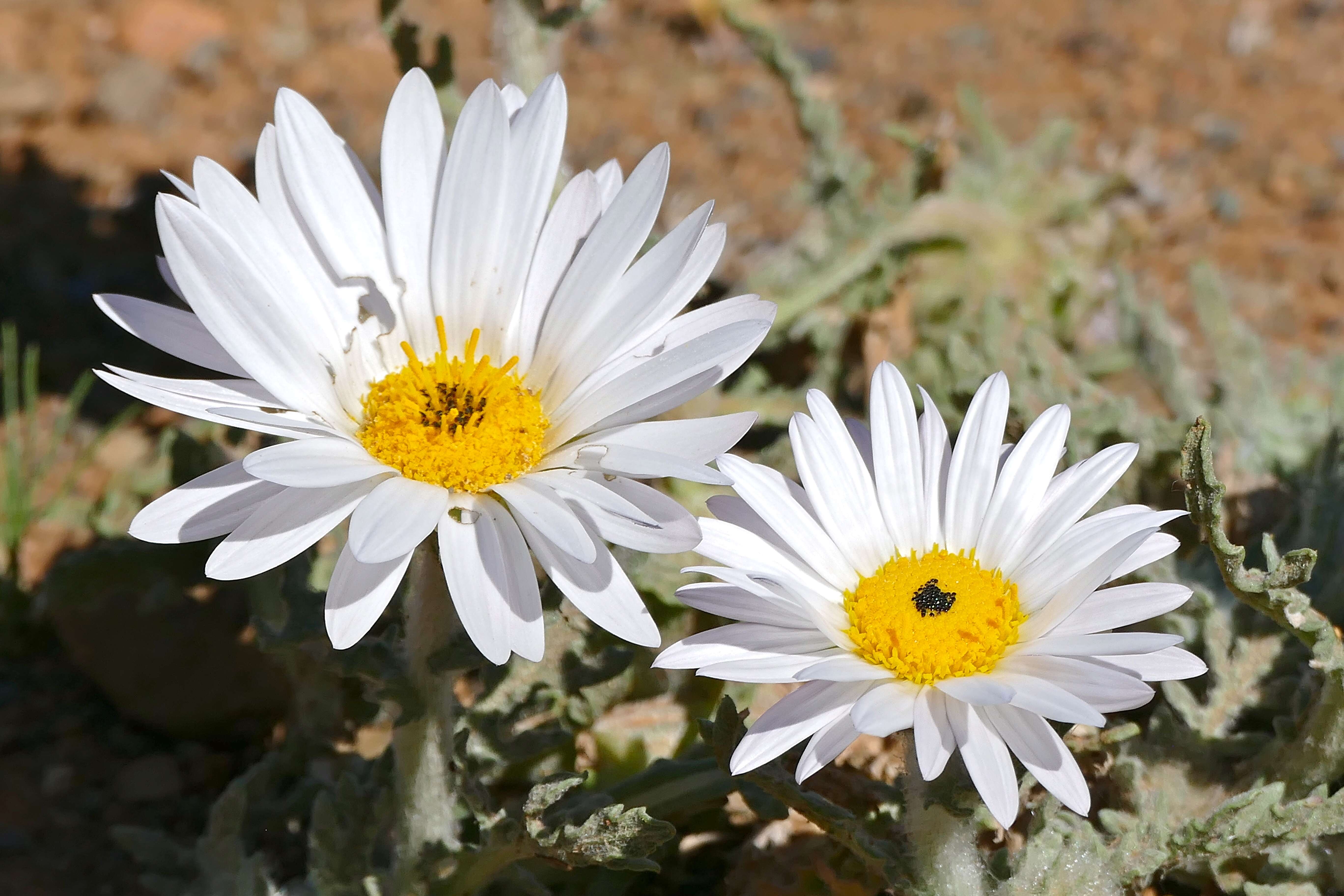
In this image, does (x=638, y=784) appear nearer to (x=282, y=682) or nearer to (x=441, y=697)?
(x=441, y=697)

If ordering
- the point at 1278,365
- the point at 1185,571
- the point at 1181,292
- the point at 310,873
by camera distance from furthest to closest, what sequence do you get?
1. the point at 1181,292
2. the point at 1278,365
3. the point at 1185,571
4. the point at 310,873

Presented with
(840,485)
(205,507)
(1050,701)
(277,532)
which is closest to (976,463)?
(840,485)

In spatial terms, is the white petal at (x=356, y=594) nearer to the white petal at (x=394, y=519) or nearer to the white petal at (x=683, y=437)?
the white petal at (x=394, y=519)

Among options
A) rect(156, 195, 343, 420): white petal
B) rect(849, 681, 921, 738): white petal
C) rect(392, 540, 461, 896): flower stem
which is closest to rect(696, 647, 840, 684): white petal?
rect(849, 681, 921, 738): white petal

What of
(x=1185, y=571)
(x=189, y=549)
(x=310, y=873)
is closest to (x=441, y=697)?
(x=310, y=873)

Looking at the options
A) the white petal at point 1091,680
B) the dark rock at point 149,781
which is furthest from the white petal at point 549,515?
the dark rock at point 149,781

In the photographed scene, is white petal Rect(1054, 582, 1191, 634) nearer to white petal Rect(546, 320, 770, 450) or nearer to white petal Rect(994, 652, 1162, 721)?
white petal Rect(994, 652, 1162, 721)
